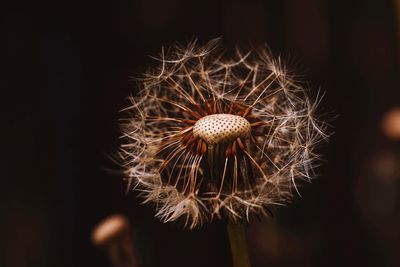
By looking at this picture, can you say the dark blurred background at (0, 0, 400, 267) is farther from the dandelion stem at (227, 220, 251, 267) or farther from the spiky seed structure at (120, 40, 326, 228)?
the dandelion stem at (227, 220, 251, 267)

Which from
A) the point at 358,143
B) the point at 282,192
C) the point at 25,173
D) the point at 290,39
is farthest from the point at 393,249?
the point at 25,173

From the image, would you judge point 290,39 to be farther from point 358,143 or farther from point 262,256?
point 262,256

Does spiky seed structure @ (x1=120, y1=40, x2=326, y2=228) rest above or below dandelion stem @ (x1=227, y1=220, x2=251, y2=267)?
above

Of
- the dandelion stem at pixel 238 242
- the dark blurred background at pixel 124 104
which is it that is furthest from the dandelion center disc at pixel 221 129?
the dark blurred background at pixel 124 104

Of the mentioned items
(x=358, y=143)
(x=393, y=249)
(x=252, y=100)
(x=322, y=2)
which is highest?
(x=322, y=2)

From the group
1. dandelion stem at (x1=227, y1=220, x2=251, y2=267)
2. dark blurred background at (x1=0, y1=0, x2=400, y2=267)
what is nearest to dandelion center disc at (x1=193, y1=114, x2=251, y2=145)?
dandelion stem at (x1=227, y1=220, x2=251, y2=267)

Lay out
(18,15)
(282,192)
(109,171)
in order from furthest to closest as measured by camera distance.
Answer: (109,171) → (18,15) → (282,192)
